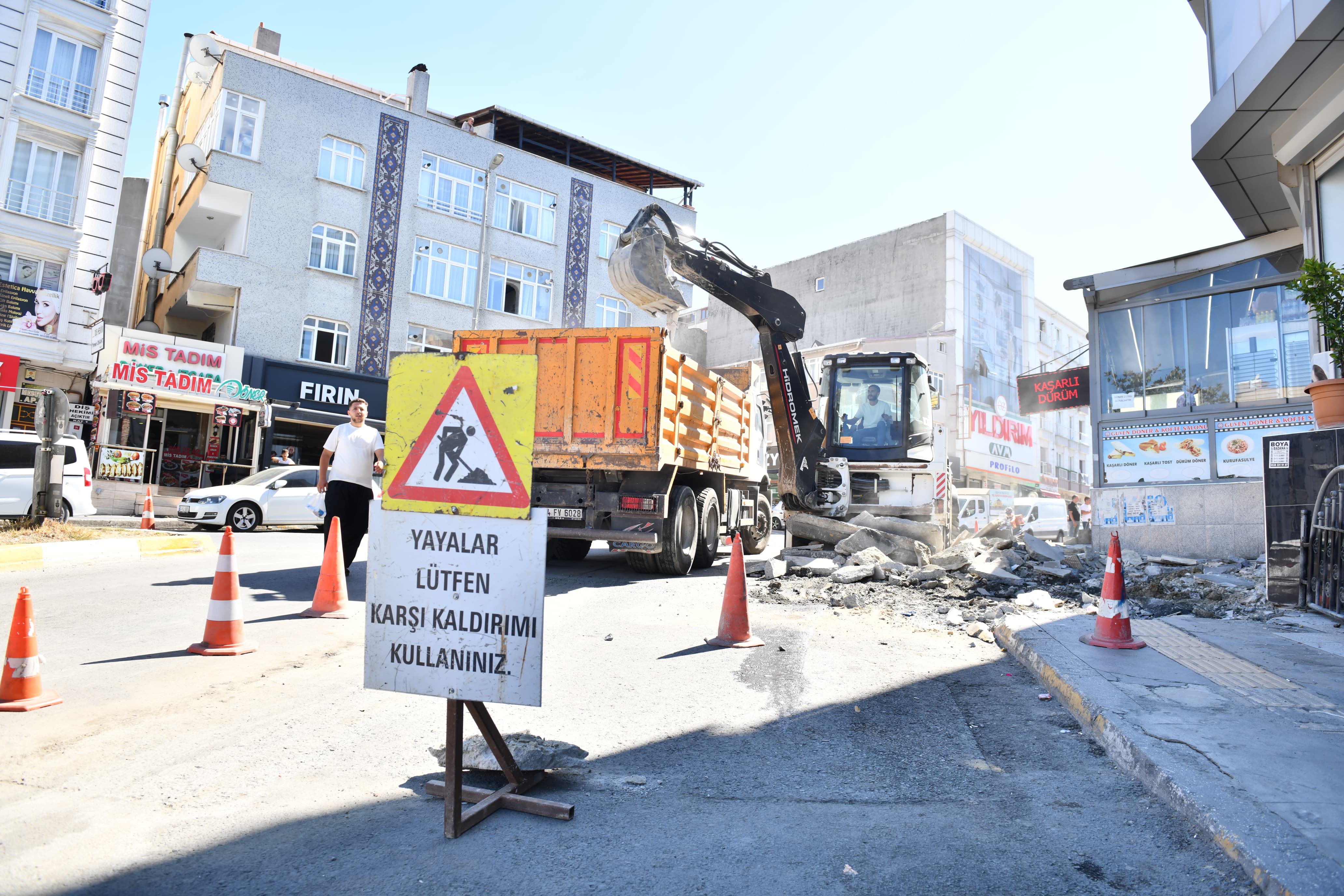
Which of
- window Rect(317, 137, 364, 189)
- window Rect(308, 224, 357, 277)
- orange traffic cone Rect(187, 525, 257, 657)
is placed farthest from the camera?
window Rect(317, 137, 364, 189)

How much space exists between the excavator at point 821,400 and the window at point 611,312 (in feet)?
58.4

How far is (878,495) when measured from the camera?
42.8 ft

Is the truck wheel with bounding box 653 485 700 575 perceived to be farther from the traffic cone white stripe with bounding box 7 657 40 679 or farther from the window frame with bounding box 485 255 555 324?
the window frame with bounding box 485 255 555 324

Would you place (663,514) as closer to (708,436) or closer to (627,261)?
(708,436)

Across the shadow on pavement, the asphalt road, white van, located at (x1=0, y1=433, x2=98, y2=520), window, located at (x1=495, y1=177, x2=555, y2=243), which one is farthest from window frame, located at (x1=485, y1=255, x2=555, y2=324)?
the shadow on pavement

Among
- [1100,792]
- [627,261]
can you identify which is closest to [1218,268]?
[627,261]

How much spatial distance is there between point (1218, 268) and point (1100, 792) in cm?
1237

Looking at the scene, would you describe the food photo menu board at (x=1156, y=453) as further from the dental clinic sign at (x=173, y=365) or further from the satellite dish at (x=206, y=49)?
the satellite dish at (x=206, y=49)

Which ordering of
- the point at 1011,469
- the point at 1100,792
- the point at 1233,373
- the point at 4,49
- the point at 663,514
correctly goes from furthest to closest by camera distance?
the point at 1011,469 → the point at 4,49 → the point at 1233,373 → the point at 663,514 → the point at 1100,792

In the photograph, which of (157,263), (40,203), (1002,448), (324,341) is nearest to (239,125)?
(40,203)

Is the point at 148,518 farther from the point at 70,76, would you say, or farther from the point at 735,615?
the point at 70,76

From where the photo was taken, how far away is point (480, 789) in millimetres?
3223

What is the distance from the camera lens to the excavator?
409 inches

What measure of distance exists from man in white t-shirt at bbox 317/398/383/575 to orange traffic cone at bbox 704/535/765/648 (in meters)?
3.40
